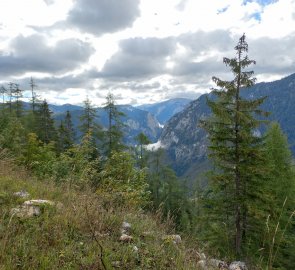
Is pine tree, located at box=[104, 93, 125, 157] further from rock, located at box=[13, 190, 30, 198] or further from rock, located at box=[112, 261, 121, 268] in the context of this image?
rock, located at box=[112, 261, 121, 268]

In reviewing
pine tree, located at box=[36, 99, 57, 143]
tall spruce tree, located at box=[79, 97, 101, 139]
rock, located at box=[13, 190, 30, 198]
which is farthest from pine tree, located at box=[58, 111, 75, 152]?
rock, located at box=[13, 190, 30, 198]

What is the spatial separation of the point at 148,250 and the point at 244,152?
1441 centimetres

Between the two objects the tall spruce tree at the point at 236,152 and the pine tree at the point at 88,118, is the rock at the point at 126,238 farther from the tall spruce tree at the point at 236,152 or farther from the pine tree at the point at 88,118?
the pine tree at the point at 88,118

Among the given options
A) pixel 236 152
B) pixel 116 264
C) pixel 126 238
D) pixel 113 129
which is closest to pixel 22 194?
pixel 126 238

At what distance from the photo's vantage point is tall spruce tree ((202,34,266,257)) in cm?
1803

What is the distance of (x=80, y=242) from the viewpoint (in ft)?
14.1

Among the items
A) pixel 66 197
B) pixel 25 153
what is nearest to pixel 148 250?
pixel 66 197

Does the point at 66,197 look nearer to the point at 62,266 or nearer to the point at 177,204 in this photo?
the point at 62,266

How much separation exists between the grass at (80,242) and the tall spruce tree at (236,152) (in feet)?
43.1

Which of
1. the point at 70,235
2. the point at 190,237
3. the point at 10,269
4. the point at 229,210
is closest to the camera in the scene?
the point at 10,269

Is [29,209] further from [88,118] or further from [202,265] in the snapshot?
[88,118]

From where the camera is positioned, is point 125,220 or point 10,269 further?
point 125,220

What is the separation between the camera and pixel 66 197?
6258 mm

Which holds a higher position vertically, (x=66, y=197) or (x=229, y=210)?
(x=66, y=197)
